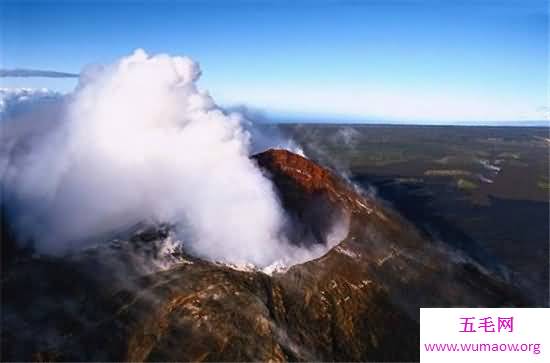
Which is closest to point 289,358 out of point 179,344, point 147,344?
point 179,344

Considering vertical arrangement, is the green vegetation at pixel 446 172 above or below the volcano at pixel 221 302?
below

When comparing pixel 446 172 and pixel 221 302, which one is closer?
pixel 221 302

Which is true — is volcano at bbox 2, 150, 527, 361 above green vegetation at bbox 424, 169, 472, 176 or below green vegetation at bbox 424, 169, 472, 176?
above

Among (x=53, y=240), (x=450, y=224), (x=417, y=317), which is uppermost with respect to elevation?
(x=53, y=240)

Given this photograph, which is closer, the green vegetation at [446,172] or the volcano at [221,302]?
the volcano at [221,302]

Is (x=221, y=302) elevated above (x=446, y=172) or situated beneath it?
elevated above

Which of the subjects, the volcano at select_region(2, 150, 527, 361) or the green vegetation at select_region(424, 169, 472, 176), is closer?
the volcano at select_region(2, 150, 527, 361)

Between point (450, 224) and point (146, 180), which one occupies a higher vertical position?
point (146, 180)

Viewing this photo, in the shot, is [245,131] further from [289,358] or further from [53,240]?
[289,358]
